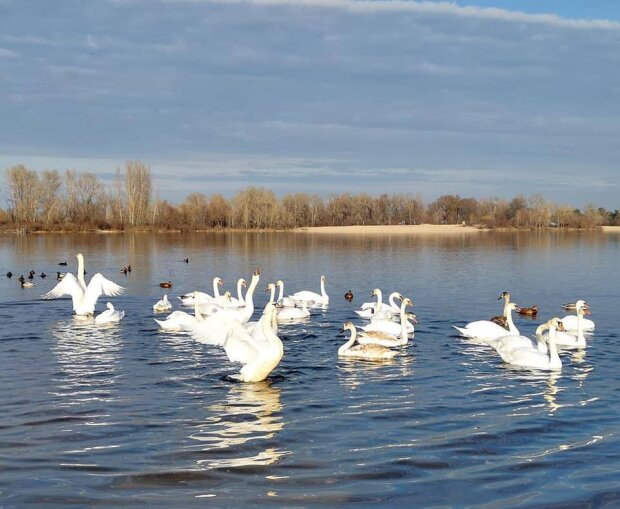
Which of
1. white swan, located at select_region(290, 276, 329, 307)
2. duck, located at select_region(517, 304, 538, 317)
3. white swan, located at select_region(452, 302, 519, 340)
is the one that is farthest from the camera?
white swan, located at select_region(290, 276, 329, 307)

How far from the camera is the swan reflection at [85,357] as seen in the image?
12.0 m

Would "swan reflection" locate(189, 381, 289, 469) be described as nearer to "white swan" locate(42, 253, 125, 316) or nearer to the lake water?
the lake water

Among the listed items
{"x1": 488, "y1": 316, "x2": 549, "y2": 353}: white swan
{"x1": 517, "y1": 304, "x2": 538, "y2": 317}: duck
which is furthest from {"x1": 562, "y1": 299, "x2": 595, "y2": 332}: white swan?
{"x1": 488, "y1": 316, "x2": 549, "y2": 353}: white swan

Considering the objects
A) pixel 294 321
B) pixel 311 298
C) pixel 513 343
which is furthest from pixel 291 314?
pixel 513 343

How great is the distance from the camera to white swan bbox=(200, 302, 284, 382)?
40.4ft

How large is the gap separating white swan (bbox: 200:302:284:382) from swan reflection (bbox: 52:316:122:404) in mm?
1995

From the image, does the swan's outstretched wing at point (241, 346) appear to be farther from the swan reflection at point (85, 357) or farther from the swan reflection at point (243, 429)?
the swan reflection at point (85, 357)

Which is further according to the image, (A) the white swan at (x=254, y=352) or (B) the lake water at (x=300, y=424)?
(A) the white swan at (x=254, y=352)

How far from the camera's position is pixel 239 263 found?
42.9 m

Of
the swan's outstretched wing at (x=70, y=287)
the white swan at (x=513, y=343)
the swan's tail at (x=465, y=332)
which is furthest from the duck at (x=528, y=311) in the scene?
the swan's outstretched wing at (x=70, y=287)

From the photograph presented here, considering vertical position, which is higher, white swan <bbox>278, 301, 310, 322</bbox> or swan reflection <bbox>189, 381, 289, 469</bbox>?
white swan <bbox>278, 301, 310, 322</bbox>

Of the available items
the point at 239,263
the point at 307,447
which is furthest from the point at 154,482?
the point at 239,263

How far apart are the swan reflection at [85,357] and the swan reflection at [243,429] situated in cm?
207

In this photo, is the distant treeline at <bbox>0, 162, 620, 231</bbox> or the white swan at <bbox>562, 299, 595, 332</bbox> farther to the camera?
the distant treeline at <bbox>0, 162, 620, 231</bbox>
